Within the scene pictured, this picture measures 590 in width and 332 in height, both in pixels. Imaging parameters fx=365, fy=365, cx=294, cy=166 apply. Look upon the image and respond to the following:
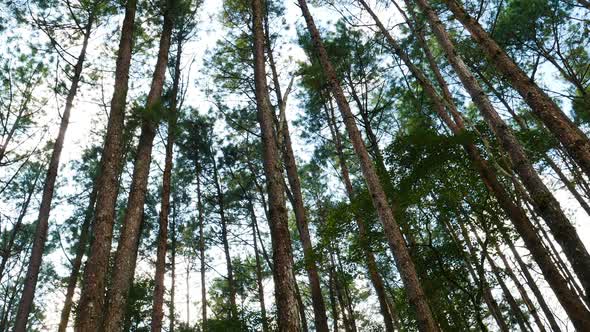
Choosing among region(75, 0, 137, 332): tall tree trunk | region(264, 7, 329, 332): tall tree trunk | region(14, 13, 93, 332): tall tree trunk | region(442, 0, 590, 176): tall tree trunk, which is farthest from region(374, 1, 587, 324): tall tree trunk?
region(14, 13, 93, 332): tall tree trunk

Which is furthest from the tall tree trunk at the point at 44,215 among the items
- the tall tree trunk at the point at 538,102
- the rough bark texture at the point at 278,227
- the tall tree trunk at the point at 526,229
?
the tall tree trunk at the point at 538,102

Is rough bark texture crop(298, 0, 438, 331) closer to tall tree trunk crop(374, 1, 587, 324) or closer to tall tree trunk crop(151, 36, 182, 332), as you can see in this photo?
tall tree trunk crop(374, 1, 587, 324)

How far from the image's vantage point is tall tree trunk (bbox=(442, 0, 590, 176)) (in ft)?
14.5

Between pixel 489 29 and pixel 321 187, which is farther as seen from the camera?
pixel 321 187

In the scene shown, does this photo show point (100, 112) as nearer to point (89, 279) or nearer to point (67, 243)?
point (89, 279)

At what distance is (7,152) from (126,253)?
546 centimetres

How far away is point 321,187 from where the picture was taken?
56.5 ft

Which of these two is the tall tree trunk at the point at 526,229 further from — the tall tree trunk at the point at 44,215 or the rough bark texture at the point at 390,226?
the tall tree trunk at the point at 44,215

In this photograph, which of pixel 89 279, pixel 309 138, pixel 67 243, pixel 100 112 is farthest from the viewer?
pixel 67 243

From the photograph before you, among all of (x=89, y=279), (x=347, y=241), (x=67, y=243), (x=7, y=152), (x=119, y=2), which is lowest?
(x=89, y=279)

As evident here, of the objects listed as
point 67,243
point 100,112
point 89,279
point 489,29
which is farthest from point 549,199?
point 67,243

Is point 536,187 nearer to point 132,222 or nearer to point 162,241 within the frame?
point 132,222

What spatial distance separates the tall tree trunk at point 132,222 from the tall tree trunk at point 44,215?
2.14m

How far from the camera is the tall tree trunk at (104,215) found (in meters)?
5.03
